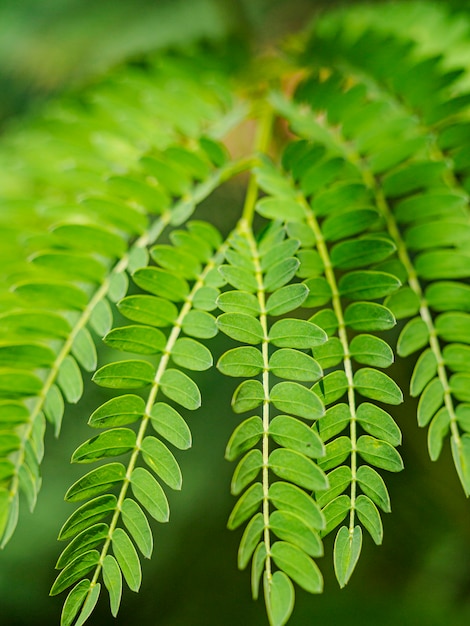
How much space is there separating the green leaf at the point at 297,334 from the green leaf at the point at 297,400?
Result: 0.15 feet

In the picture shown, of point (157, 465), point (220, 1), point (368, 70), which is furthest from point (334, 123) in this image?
point (220, 1)

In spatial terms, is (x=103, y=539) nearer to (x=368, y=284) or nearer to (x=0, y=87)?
(x=368, y=284)

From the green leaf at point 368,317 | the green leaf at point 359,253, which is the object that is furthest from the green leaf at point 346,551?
the green leaf at point 359,253

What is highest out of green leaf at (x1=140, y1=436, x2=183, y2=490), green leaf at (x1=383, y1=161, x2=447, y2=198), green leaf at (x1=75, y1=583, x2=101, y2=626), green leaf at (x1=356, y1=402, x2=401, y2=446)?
green leaf at (x1=383, y1=161, x2=447, y2=198)

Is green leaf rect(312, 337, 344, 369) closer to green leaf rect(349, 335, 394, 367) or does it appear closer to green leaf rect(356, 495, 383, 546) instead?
green leaf rect(349, 335, 394, 367)

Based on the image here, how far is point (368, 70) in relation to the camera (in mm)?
1099

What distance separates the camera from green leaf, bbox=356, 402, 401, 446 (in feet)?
2.02

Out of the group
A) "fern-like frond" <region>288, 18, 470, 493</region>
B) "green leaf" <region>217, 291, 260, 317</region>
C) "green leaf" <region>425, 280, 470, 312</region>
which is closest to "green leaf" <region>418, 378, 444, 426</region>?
"fern-like frond" <region>288, 18, 470, 493</region>

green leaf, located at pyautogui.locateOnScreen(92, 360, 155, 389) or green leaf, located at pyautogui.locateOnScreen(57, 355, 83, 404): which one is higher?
green leaf, located at pyautogui.locateOnScreen(57, 355, 83, 404)

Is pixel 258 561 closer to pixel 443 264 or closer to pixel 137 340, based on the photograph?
pixel 137 340

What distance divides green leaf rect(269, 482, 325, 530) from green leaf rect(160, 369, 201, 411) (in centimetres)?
13

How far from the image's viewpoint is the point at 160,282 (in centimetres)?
74

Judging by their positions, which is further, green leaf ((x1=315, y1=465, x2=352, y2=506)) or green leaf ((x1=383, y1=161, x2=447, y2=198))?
green leaf ((x1=383, y1=161, x2=447, y2=198))

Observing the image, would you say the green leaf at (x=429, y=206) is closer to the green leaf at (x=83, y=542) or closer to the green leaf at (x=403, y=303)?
the green leaf at (x=403, y=303)
